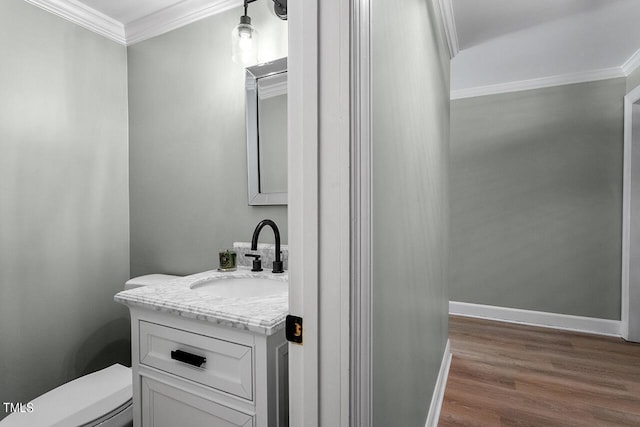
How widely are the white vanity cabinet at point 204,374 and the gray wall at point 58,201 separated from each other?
41.9 inches

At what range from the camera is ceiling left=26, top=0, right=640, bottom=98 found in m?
1.93

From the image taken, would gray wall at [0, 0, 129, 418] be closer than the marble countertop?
No

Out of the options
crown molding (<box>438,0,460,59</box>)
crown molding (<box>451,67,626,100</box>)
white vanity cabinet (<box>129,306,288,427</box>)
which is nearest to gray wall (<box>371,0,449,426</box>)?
crown molding (<box>438,0,460,59</box>)

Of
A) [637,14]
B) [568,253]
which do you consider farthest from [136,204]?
[568,253]

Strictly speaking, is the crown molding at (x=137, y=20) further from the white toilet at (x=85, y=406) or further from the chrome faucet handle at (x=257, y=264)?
the white toilet at (x=85, y=406)

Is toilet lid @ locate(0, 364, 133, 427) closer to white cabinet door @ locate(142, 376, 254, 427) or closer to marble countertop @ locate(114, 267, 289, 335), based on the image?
white cabinet door @ locate(142, 376, 254, 427)

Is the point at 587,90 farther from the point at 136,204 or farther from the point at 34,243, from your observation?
the point at 34,243

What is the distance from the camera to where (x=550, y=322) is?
3.13 metres

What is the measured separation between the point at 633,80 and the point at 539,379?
2495mm

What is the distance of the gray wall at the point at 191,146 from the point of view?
6.00 feet

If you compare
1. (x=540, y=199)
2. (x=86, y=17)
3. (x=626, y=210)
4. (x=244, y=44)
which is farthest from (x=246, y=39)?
(x=626, y=210)

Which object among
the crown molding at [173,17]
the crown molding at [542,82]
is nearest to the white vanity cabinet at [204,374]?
the crown molding at [173,17]

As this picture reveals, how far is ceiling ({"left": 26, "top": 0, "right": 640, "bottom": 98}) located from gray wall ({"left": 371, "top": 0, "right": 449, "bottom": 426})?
670 millimetres

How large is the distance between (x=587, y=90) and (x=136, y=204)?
383 cm
